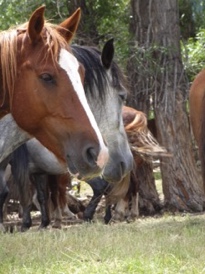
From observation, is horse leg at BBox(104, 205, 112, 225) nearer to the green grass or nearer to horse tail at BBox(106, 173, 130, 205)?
horse tail at BBox(106, 173, 130, 205)

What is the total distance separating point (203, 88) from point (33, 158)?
316 centimetres

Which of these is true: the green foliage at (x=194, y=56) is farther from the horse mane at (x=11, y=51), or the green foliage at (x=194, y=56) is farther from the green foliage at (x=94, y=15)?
the horse mane at (x=11, y=51)

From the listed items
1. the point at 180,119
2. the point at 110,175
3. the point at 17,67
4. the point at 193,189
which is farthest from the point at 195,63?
the point at 17,67

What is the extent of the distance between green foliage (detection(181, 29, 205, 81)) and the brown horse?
835cm

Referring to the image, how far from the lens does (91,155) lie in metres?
4.36

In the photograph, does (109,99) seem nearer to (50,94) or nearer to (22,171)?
(22,171)

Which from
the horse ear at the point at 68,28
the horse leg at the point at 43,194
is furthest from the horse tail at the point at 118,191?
the horse ear at the point at 68,28

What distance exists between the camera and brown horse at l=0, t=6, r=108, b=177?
14.5 ft

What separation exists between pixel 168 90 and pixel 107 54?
4080mm

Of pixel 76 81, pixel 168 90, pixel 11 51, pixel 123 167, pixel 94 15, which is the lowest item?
pixel 123 167

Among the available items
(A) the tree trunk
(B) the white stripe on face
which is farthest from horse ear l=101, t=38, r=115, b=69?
(B) the white stripe on face

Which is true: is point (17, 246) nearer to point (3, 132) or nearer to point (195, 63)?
point (3, 132)

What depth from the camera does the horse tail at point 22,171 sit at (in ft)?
33.2

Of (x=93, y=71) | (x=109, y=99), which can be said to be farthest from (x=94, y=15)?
(x=93, y=71)
